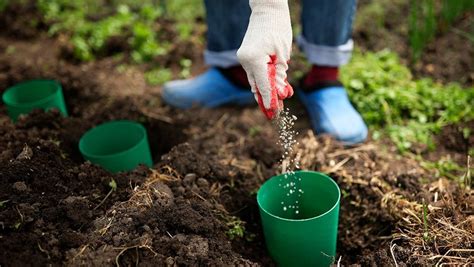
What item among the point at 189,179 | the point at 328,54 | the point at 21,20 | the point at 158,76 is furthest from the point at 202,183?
the point at 21,20

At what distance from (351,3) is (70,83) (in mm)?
1480

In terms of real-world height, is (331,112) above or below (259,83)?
below

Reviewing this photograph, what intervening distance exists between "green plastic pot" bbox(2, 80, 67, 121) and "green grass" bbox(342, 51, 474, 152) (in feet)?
4.55

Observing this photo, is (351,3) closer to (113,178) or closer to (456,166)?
(456,166)

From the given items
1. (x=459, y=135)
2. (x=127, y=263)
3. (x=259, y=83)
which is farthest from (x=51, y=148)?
(x=459, y=135)

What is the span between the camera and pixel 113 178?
5.80 ft

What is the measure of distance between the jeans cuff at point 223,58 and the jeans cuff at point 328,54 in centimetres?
36

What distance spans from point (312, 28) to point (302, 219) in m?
1.00

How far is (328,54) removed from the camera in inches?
93.2

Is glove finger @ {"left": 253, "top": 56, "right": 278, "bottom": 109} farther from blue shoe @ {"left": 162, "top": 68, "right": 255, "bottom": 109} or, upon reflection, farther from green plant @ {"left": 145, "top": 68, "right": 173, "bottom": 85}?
green plant @ {"left": 145, "top": 68, "right": 173, "bottom": 85}

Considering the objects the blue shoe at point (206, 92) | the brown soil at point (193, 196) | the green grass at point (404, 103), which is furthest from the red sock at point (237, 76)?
the green grass at point (404, 103)

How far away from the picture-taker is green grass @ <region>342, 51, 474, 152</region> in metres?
2.37

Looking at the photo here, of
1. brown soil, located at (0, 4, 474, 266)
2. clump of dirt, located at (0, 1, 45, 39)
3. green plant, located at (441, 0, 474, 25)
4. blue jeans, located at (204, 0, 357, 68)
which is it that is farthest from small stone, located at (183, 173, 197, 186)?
clump of dirt, located at (0, 1, 45, 39)

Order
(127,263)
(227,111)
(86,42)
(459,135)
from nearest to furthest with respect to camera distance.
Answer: (127,263) → (459,135) → (227,111) → (86,42)
